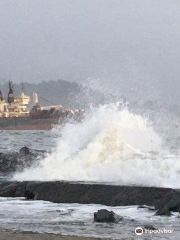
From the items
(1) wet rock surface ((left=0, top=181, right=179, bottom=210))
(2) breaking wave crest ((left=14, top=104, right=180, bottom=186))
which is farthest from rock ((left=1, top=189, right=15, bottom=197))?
(2) breaking wave crest ((left=14, top=104, right=180, bottom=186))

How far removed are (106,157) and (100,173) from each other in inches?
80.6

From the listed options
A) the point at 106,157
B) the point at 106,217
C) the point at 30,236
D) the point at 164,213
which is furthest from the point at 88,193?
the point at 106,157

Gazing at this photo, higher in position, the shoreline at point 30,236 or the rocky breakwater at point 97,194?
the shoreline at point 30,236

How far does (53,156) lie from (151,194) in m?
6.63

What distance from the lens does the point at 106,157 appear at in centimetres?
1577

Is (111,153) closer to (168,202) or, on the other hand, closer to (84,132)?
(84,132)

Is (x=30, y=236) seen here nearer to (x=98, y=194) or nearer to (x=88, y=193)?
(x=98, y=194)

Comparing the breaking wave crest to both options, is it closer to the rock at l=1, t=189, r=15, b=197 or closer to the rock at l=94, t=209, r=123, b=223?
the rock at l=1, t=189, r=15, b=197

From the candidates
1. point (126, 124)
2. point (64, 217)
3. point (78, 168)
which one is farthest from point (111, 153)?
point (64, 217)

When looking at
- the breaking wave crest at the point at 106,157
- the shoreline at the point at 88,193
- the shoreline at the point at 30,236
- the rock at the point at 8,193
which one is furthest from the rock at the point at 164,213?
the rock at the point at 8,193

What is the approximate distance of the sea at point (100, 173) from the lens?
26.6 ft

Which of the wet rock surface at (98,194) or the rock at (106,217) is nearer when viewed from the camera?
the rock at (106,217)

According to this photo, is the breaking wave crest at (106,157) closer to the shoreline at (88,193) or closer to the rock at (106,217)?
the shoreline at (88,193)

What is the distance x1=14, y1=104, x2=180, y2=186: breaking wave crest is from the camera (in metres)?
13.0
